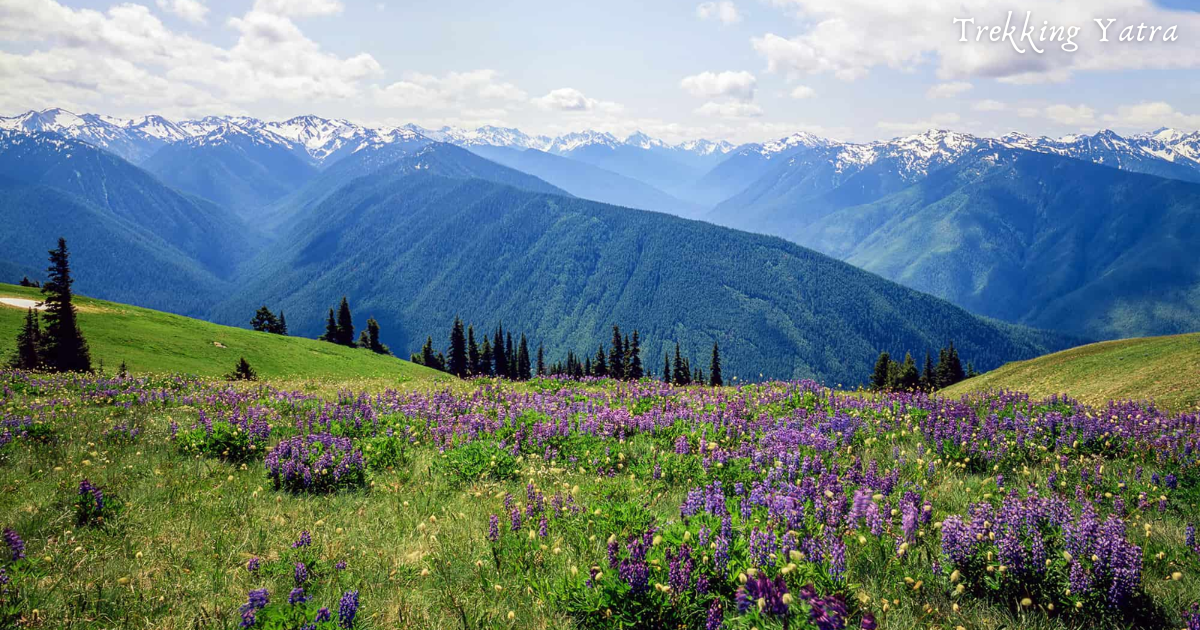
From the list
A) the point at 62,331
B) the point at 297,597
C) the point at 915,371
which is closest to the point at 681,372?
the point at 915,371

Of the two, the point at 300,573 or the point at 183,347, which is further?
the point at 183,347

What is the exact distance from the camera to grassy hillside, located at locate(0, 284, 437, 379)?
144 feet

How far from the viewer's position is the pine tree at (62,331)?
35.8 m

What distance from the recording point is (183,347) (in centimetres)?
4988

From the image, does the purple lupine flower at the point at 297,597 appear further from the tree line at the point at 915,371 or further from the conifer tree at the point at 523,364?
the conifer tree at the point at 523,364

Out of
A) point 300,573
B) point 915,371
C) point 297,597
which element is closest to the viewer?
point 297,597

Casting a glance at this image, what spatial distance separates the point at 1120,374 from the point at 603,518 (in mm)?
35438

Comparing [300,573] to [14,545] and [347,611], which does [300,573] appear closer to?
[347,611]

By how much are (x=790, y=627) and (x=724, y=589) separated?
1010mm

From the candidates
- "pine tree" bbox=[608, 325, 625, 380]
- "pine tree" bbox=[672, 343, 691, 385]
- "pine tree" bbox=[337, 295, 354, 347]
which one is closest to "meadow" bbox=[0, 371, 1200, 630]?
"pine tree" bbox=[672, 343, 691, 385]

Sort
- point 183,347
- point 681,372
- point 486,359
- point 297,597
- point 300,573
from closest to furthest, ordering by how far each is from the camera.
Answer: point 297,597
point 300,573
point 183,347
point 681,372
point 486,359

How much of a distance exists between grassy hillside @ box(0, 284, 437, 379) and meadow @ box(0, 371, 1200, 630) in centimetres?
3147

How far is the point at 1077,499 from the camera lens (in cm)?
691

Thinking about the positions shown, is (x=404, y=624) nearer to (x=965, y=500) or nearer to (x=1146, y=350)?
(x=965, y=500)
